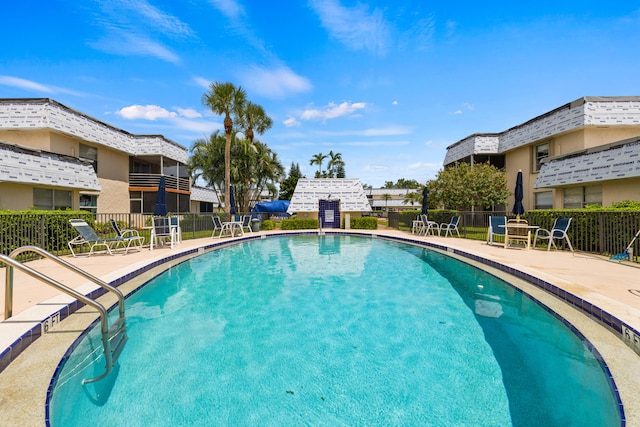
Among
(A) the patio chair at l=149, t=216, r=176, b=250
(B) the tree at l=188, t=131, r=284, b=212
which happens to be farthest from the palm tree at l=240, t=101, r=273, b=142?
(A) the patio chair at l=149, t=216, r=176, b=250

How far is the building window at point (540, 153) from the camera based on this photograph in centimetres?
1938

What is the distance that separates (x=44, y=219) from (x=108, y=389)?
8452mm

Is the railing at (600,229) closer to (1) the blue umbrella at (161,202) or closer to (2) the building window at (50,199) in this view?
(1) the blue umbrella at (161,202)

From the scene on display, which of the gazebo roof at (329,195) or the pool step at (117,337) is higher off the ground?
the gazebo roof at (329,195)

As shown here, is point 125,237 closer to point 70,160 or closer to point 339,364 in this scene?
point 70,160

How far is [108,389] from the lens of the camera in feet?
9.29

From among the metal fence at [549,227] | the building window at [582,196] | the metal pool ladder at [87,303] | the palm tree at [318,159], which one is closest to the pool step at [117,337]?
the metal pool ladder at [87,303]

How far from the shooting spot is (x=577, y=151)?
14250 millimetres

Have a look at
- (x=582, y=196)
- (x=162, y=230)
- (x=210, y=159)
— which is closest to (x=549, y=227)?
(x=582, y=196)

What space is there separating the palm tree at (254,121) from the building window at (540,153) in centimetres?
2104

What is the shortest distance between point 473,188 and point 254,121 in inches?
738

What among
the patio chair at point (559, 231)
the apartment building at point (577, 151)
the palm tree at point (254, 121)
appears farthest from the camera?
the palm tree at point (254, 121)

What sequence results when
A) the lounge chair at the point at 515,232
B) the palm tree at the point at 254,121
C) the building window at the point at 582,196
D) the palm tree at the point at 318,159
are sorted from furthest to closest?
the palm tree at the point at 318,159 < the palm tree at the point at 254,121 < the building window at the point at 582,196 < the lounge chair at the point at 515,232

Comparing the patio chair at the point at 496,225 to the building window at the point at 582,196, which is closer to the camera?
the patio chair at the point at 496,225
